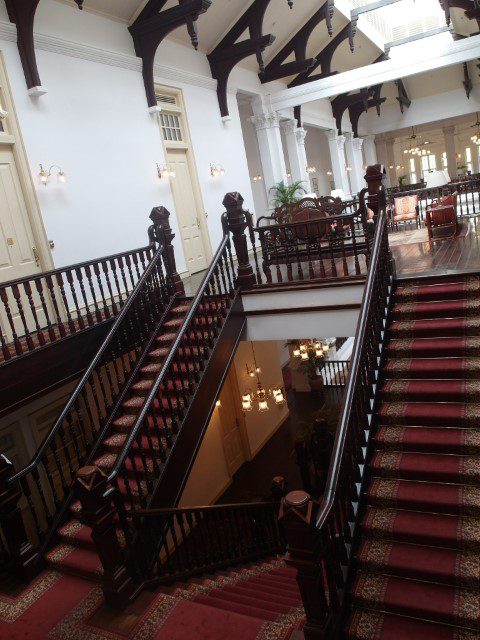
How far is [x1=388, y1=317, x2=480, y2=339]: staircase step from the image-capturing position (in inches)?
198

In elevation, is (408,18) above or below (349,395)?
above

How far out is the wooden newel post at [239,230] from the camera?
20.8 feet

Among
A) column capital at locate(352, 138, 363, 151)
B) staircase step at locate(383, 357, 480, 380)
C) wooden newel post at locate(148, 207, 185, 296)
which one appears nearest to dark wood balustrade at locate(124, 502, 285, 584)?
staircase step at locate(383, 357, 480, 380)

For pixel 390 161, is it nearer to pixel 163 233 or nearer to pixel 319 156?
pixel 319 156

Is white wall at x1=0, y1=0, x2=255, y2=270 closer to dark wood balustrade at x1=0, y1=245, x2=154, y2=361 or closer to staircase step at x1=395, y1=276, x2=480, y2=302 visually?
dark wood balustrade at x1=0, y1=245, x2=154, y2=361

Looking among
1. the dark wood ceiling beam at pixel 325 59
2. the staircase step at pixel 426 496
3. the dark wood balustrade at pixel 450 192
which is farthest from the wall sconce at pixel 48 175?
the dark wood ceiling beam at pixel 325 59

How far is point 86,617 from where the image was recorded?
3.82 metres

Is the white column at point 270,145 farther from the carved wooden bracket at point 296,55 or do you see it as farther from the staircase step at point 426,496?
the staircase step at point 426,496

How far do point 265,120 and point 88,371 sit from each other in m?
9.87

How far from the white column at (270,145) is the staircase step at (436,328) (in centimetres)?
876

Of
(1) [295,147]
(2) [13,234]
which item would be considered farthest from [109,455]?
(1) [295,147]

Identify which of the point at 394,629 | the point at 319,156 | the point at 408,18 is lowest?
the point at 394,629

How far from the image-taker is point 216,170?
10.5 m

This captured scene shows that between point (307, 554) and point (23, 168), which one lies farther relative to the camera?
point (23, 168)
